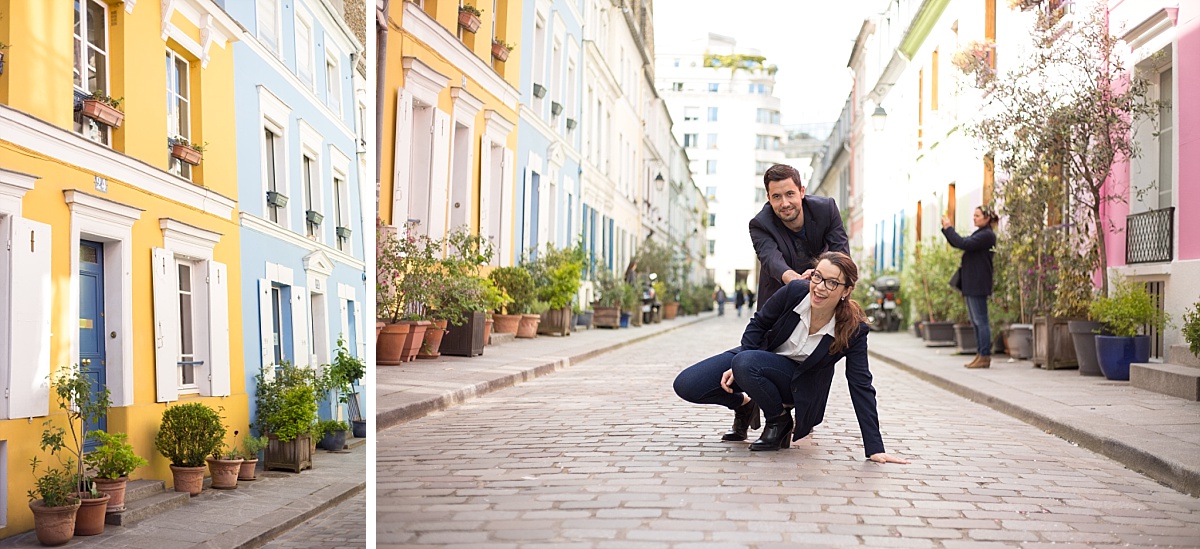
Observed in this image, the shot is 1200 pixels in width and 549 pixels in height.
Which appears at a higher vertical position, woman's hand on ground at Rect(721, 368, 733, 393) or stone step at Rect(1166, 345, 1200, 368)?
woman's hand on ground at Rect(721, 368, 733, 393)

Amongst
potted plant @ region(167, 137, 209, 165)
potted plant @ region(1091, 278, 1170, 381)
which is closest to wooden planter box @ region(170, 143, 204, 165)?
potted plant @ region(167, 137, 209, 165)

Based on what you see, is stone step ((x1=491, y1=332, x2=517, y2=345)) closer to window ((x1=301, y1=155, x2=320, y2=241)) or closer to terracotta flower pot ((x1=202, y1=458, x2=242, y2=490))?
window ((x1=301, y1=155, x2=320, y2=241))

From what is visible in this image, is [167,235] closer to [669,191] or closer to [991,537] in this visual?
[991,537]

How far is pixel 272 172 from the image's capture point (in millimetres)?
2398

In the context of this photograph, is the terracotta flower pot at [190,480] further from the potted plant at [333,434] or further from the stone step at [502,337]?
the stone step at [502,337]

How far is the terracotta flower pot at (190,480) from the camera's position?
1933 mm

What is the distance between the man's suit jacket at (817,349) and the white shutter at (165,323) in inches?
112

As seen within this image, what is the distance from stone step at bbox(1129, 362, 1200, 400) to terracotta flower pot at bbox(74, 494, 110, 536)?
19.4 ft

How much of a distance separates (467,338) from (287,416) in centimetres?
612

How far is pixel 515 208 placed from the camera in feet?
14.4

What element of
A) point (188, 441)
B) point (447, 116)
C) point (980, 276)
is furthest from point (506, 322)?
point (188, 441)

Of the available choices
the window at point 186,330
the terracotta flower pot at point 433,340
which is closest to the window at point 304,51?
the window at point 186,330

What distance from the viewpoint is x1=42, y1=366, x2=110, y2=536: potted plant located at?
1659 millimetres

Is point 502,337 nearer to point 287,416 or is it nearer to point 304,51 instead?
point 304,51
